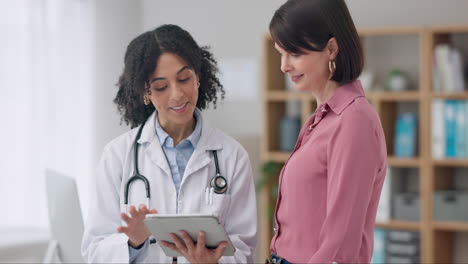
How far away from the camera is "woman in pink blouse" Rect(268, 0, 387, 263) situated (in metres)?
1.45

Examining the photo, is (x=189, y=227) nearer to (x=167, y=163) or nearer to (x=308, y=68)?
(x=167, y=163)

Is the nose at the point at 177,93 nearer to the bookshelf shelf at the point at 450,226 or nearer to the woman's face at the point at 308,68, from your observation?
the woman's face at the point at 308,68

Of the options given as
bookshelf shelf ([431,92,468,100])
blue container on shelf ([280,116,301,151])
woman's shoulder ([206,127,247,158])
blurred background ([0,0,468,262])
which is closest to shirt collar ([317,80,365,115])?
woman's shoulder ([206,127,247,158])

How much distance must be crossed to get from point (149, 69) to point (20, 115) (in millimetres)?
1970

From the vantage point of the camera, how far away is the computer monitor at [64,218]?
213 cm

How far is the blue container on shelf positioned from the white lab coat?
260 centimetres

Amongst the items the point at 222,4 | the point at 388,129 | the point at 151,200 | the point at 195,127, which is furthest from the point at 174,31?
the point at 222,4

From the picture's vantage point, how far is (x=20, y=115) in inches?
139

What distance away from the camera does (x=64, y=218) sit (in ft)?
7.10

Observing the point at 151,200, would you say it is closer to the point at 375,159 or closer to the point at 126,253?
the point at 126,253

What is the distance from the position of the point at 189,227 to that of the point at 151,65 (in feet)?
1.39

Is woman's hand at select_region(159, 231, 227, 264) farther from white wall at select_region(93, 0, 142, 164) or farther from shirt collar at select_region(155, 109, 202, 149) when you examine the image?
white wall at select_region(93, 0, 142, 164)

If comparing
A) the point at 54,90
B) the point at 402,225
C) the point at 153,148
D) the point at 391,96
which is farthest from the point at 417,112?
the point at 153,148

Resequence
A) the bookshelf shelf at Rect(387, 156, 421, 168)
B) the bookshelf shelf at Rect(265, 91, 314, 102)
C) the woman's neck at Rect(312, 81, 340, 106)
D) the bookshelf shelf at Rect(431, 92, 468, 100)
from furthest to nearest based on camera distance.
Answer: the bookshelf shelf at Rect(265, 91, 314, 102) < the bookshelf shelf at Rect(387, 156, 421, 168) < the bookshelf shelf at Rect(431, 92, 468, 100) < the woman's neck at Rect(312, 81, 340, 106)
